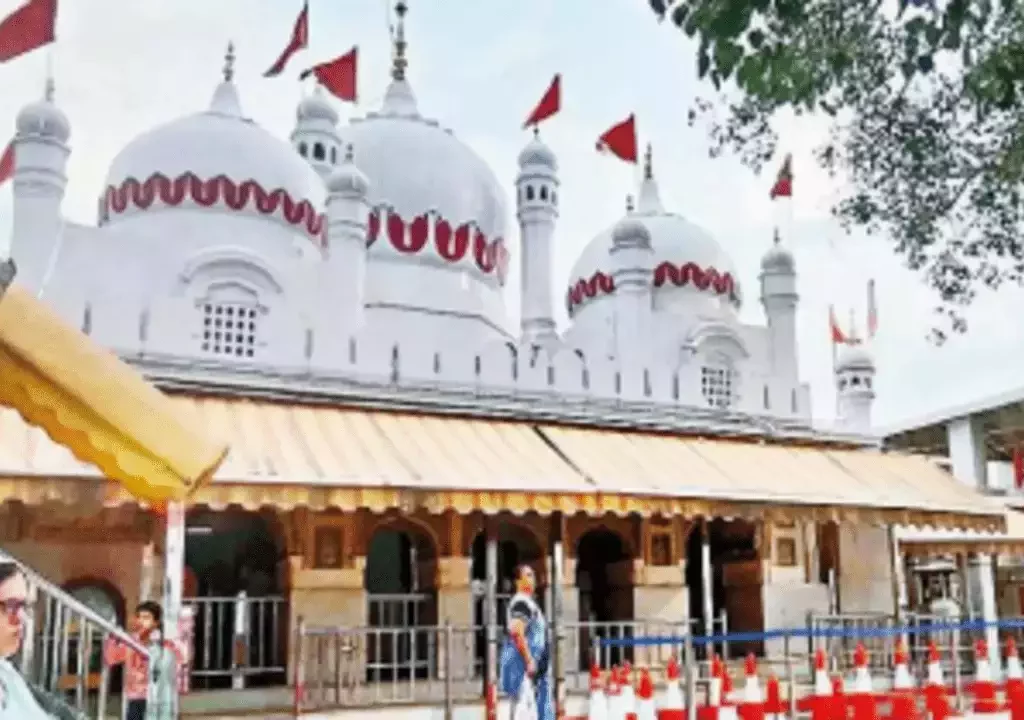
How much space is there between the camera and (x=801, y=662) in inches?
502

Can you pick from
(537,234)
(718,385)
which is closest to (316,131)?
(537,234)

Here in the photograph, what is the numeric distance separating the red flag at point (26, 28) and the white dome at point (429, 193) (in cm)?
590

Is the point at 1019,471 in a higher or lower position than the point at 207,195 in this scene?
lower

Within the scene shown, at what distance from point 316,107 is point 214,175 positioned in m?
3.51

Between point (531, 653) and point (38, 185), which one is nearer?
point (531, 653)

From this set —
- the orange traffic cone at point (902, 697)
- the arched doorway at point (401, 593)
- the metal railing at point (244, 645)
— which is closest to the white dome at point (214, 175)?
the arched doorway at point (401, 593)

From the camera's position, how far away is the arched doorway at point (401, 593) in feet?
37.6

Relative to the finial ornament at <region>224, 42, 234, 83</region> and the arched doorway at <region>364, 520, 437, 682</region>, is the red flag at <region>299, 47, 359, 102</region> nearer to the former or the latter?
the finial ornament at <region>224, 42, 234, 83</region>

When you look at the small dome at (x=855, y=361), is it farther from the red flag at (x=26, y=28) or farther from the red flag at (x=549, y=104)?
the red flag at (x=26, y=28)

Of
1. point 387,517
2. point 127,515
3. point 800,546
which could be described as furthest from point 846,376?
point 127,515

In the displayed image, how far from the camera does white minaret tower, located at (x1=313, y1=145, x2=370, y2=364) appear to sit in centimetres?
1397

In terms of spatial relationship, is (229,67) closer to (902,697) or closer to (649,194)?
(649,194)

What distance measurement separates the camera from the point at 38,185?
13.5 meters

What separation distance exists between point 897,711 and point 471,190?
12.6m
